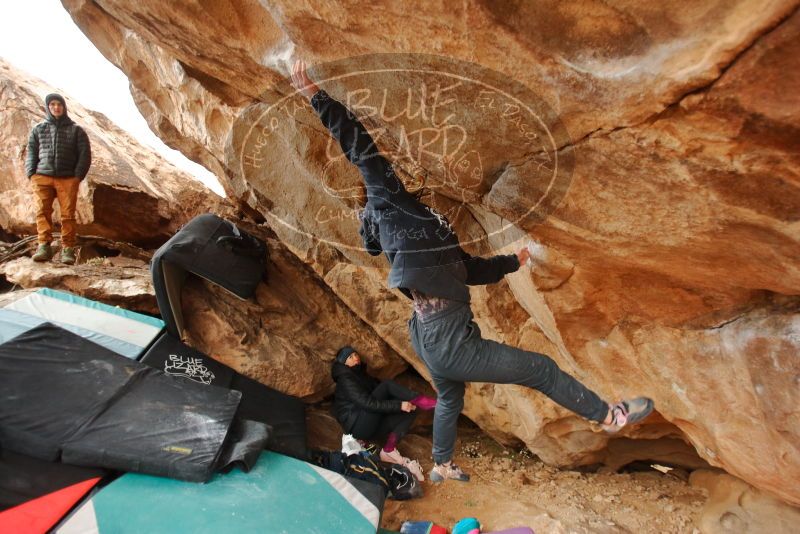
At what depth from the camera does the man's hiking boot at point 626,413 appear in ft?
7.96

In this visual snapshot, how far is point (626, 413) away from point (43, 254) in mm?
5497

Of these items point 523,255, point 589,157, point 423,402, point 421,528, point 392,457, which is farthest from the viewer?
point 423,402

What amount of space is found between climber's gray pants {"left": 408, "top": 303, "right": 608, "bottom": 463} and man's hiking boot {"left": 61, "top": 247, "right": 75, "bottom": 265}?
4396 mm

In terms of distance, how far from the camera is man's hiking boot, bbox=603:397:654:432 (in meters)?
2.43

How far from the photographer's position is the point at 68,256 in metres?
5.15

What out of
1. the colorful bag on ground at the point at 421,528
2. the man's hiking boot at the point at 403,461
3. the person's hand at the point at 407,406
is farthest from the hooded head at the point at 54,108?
the colorful bag on ground at the point at 421,528

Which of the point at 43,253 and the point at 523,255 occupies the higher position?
the point at 523,255

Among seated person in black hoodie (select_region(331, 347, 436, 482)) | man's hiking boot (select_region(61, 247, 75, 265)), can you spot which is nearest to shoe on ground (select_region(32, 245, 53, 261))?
man's hiking boot (select_region(61, 247, 75, 265))

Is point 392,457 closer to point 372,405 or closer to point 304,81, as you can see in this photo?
point 372,405

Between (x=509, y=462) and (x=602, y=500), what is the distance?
98 cm

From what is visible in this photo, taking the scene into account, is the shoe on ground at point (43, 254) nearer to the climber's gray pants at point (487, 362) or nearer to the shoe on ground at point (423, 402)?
the shoe on ground at point (423, 402)

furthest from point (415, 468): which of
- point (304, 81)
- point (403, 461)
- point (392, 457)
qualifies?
point (304, 81)

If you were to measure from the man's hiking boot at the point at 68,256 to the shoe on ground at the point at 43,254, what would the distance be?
121mm

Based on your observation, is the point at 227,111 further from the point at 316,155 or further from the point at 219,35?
the point at 219,35
